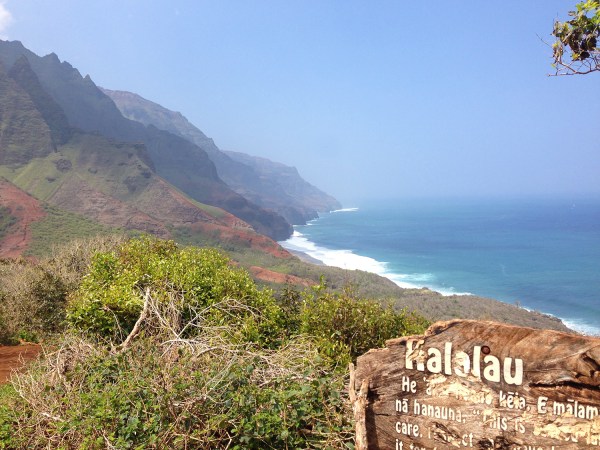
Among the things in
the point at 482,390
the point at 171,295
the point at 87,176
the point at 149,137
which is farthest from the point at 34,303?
the point at 149,137

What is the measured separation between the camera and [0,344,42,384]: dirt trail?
9.40m

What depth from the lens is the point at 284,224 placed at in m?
154

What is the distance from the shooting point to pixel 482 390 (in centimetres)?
352

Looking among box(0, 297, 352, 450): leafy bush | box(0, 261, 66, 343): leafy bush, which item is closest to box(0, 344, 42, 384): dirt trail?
box(0, 261, 66, 343): leafy bush

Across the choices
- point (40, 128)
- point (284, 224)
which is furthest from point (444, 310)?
point (284, 224)

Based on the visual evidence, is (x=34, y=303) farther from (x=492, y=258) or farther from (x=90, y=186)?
(x=492, y=258)

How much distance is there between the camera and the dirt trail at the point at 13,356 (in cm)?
940

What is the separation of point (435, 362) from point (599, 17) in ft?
17.8

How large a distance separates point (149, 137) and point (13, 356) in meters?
177

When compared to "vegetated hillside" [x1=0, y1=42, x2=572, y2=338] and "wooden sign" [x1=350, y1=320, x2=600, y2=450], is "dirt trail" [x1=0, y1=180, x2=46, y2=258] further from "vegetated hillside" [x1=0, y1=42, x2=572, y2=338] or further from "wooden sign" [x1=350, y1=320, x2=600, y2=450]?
"wooden sign" [x1=350, y1=320, x2=600, y2=450]

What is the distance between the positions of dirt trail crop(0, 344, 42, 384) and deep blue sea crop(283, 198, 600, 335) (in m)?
43.3

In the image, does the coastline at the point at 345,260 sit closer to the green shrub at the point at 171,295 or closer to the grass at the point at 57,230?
the grass at the point at 57,230

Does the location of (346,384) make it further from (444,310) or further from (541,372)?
(444,310)

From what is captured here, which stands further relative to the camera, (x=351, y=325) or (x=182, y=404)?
(x=351, y=325)
